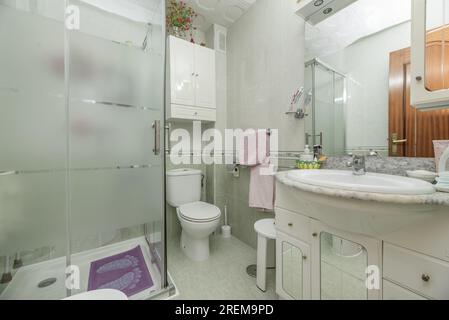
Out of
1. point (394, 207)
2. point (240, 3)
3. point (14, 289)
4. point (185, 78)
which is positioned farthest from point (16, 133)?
point (240, 3)

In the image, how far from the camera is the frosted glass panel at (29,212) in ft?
3.01

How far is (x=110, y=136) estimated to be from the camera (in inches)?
42.6

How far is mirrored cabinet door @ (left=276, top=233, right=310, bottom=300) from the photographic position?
925mm

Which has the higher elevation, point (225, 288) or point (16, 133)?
point (16, 133)

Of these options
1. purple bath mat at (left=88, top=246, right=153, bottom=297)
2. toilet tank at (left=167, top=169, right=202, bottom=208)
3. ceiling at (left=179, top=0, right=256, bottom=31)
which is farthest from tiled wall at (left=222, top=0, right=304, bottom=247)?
purple bath mat at (left=88, top=246, right=153, bottom=297)

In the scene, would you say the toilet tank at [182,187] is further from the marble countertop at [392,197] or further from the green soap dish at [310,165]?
the marble countertop at [392,197]

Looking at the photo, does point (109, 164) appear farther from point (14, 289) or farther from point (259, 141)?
point (259, 141)

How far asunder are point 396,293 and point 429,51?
96cm

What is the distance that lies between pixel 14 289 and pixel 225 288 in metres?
1.30

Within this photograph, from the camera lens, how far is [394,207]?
0.56 m

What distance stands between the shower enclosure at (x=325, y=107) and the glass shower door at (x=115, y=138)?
1024mm

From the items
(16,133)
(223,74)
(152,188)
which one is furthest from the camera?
(223,74)

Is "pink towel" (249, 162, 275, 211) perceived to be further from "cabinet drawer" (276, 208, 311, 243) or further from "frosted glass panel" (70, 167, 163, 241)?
"frosted glass panel" (70, 167, 163, 241)

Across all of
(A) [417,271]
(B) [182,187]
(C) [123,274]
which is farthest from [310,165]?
(C) [123,274]
